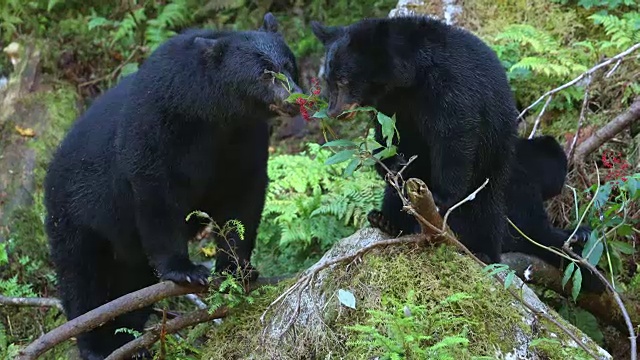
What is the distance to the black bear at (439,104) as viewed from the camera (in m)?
5.34

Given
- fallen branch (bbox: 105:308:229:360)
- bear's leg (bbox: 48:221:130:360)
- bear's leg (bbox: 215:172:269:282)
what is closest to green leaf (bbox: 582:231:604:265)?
bear's leg (bbox: 215:172:269:282)

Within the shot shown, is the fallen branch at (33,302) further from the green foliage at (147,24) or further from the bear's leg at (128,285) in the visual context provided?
the green foliage at (147,24)

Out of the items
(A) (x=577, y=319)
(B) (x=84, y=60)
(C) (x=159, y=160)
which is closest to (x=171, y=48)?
(C) (x=159, y=160)

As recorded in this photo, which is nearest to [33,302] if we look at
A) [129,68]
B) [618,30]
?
[129,68]

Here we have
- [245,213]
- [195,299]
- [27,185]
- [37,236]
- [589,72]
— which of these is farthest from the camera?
[27,185]

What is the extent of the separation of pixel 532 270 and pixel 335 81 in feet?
6.56

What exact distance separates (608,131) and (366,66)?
2616 millimetres

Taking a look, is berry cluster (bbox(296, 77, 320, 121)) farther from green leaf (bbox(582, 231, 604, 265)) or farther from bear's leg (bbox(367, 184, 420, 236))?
green leaf (bbox(582, 231, 604, 265))

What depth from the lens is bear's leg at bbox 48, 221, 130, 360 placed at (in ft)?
20.5

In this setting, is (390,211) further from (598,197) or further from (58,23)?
(58,23)

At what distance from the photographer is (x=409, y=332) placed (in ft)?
13.7

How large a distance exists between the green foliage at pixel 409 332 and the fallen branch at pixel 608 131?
3.26 meters

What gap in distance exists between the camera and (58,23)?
1115 cm

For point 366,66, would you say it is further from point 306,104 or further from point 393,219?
point 393,219
